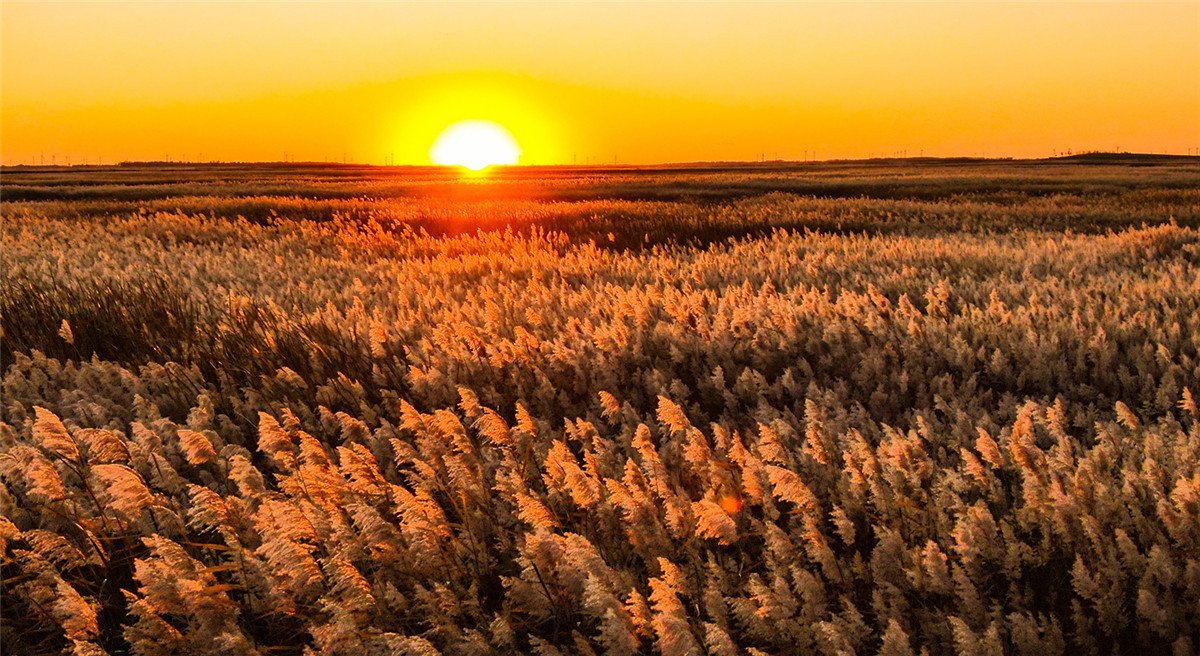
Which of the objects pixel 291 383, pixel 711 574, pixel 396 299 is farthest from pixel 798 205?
pixel 711 574

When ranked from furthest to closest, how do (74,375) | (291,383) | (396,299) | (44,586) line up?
(396,299)
(74,375)
(291,383)
(44,586)

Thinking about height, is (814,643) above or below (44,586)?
below

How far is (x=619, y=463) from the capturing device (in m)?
3.03

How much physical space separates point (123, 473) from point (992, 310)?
189 inches

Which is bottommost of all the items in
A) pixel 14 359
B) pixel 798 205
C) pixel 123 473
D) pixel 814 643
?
pixel 814 643

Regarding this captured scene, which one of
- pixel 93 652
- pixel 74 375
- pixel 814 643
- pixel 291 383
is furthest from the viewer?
pixel 74 375

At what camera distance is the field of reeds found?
6.91 feet

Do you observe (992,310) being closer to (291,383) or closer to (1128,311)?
(1128,311)

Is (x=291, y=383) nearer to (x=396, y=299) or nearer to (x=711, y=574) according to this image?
(x=396, y=299)

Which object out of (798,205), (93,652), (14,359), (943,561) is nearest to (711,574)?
(943,561)

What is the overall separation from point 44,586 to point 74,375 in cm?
319

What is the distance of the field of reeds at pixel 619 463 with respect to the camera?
211cm

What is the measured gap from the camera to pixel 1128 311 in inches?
206

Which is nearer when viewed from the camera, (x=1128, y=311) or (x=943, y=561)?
(x=943, y=561)
